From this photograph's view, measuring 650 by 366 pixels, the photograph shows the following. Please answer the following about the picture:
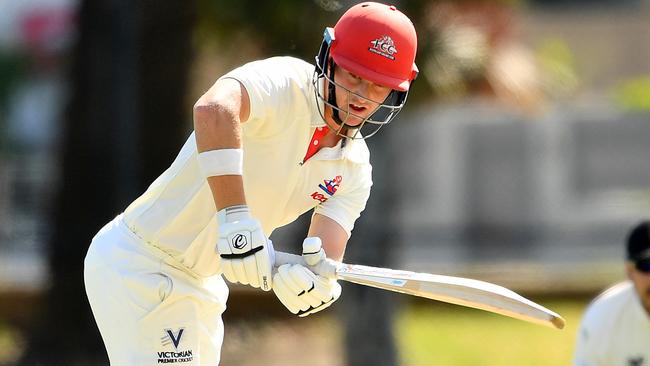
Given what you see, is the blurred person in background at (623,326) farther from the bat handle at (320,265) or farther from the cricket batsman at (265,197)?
the bat handle at (320,265)

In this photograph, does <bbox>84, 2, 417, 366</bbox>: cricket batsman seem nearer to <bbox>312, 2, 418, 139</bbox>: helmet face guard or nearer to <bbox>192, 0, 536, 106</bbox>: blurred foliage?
<bbox>312, 2, 418, 139</bbox>: helmet face guard

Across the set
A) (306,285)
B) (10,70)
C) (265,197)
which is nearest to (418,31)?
(265,197)

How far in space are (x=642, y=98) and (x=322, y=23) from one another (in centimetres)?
1287

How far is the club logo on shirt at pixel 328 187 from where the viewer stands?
489cm

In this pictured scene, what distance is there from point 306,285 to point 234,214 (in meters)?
0.33

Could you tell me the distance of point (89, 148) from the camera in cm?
1084

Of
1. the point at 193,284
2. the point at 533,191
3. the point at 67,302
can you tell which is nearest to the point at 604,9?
the point at 533,191

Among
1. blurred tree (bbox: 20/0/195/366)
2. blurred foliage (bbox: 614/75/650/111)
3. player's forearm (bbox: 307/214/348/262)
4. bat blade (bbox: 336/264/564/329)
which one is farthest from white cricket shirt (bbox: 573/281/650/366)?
blurred foliage (bbox: 614/75/650/111)

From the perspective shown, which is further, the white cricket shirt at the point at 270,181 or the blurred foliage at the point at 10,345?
the blurred foliage at the point at 10,345

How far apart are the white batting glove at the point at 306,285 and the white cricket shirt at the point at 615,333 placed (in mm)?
1918

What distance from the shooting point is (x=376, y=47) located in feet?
15.2

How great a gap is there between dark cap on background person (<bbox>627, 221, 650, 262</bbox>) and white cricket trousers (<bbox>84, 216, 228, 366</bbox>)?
204 centimetres

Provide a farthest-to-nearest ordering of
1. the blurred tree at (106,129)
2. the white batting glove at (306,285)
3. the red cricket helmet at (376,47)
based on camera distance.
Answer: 1. the blurred tree at (106,129)
2. the red cricket helmet at (376,47)
3. the white batting glove at (306,285)

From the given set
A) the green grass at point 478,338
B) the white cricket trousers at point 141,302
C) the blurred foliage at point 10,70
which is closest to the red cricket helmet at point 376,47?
the white cricket trousers at point 141,302
